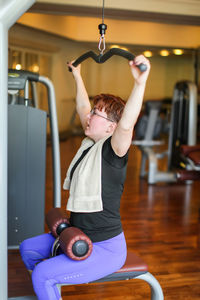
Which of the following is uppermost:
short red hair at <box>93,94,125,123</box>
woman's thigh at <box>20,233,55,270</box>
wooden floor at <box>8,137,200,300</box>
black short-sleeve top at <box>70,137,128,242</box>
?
short red hair at <box>93,94,125,123</box>

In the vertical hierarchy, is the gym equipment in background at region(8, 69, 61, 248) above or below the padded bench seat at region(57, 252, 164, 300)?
above

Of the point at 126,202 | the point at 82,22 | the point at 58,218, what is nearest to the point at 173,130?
the point at 126,202

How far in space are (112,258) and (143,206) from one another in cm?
243

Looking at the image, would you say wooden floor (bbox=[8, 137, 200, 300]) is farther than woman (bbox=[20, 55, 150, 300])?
Yes

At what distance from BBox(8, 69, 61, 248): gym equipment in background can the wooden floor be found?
28cm

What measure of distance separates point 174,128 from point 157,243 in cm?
226

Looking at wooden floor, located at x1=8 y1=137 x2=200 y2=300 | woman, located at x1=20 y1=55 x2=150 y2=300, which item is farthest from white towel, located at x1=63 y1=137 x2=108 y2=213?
wooden floor, located at x1=8 y1=137 x2=200 y2=300

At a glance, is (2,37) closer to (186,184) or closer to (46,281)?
(46,281)

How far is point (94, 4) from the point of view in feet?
10.4

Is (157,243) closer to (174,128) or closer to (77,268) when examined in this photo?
(77,268)

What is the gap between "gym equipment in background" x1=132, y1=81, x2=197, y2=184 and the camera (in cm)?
463

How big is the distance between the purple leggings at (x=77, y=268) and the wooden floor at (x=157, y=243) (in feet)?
2.39

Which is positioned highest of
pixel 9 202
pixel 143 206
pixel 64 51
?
pixel 64 51

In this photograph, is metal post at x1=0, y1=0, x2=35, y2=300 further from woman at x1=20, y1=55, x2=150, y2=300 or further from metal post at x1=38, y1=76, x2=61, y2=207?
metal post at x1=38, y1=76, x2=61, y2=207
